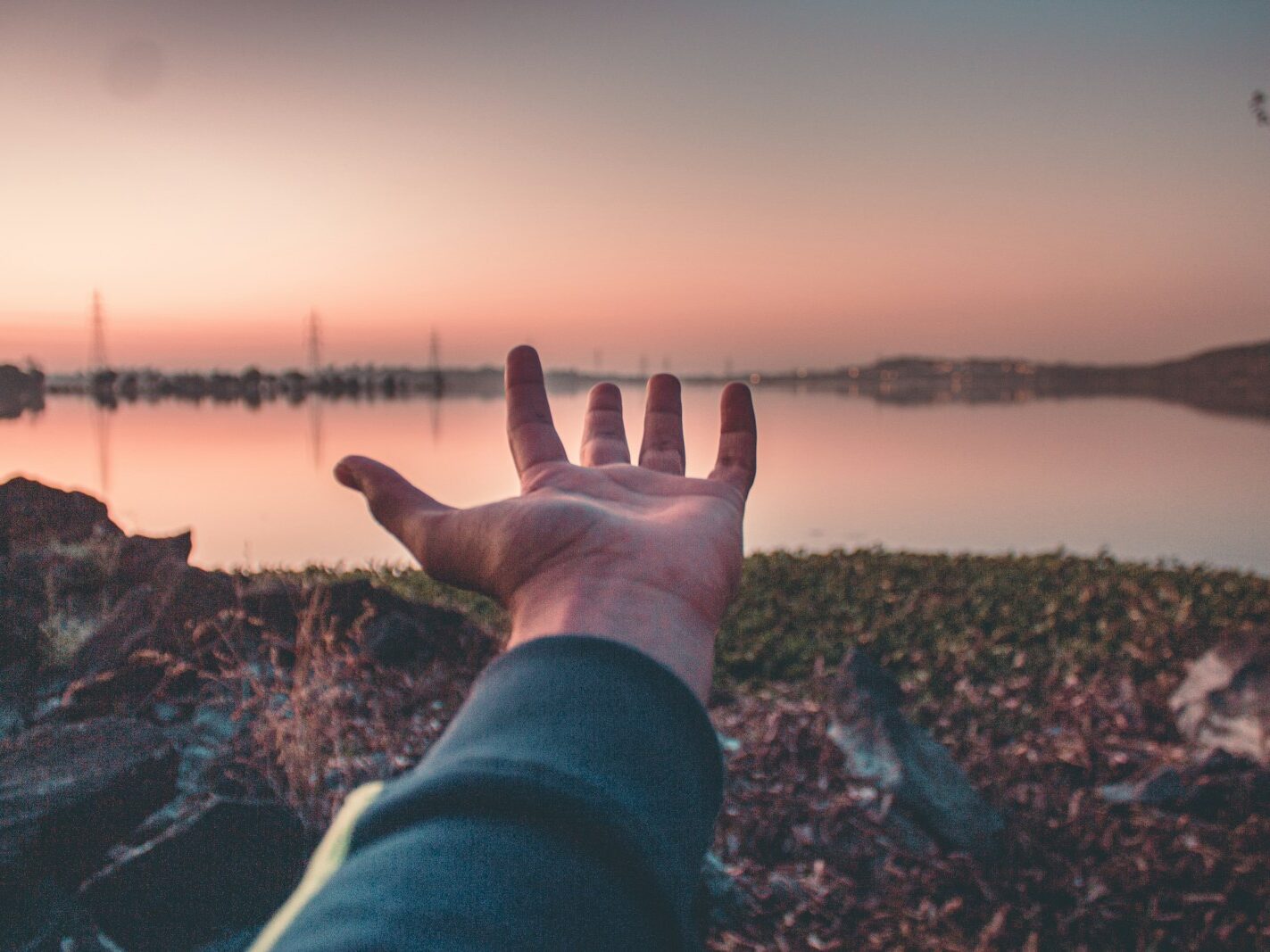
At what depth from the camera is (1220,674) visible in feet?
20.7

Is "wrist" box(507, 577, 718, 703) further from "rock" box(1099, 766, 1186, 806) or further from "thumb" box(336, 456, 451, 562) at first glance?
"rock" box(1099, 766, 1186, 806)

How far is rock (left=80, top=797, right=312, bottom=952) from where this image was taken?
370 centimetres

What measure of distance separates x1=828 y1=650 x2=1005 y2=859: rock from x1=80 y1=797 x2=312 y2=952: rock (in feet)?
10.5

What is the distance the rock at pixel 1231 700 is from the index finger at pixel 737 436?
4.71 m

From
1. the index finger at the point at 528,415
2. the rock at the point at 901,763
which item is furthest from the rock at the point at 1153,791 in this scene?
the index finger at the point at 528,415

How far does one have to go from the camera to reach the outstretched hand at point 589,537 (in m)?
1.65

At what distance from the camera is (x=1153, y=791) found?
5.29 metres

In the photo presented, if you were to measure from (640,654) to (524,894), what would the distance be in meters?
0.48

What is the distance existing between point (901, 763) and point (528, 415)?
3.62 m

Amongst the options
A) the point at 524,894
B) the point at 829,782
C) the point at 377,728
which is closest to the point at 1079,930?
the point at 829,782

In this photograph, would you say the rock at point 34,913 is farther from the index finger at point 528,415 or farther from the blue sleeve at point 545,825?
the blue sleeve at point 545,825

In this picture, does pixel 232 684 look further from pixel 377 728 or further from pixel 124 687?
pixel 377 728

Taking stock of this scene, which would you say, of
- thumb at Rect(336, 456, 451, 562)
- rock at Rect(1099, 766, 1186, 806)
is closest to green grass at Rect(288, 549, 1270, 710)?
rock at Rect(1099, 766, 1186, 806)

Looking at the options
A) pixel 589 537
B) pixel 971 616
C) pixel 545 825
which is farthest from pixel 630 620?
pixel 971 616
